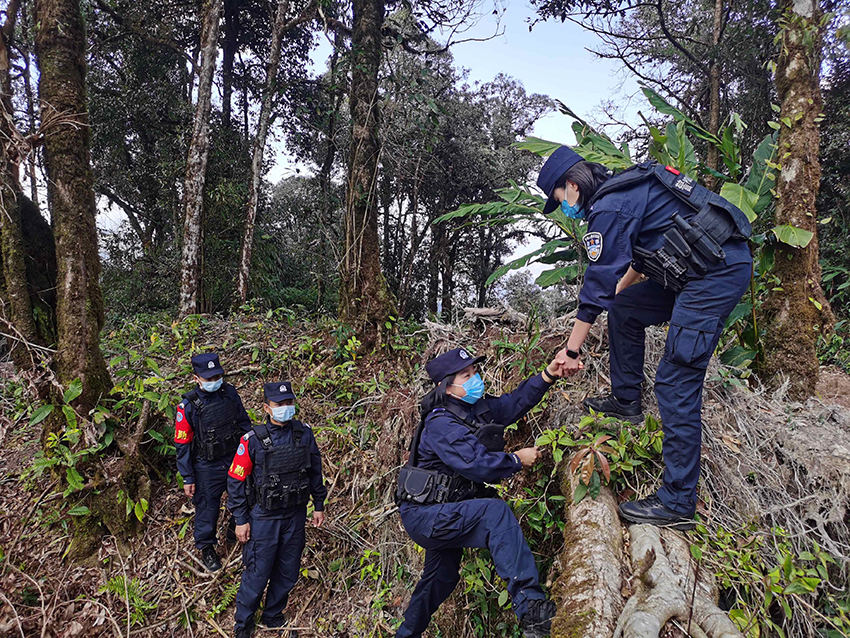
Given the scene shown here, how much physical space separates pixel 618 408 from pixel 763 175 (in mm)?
2429

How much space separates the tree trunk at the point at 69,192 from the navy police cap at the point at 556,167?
14.3ft

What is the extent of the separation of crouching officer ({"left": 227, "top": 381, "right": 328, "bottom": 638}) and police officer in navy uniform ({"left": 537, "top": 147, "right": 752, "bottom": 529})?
7.39 ft

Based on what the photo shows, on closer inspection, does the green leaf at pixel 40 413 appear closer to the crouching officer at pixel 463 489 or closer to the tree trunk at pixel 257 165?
the crouching officer at pixel 463 489

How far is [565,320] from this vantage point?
400 centimetres

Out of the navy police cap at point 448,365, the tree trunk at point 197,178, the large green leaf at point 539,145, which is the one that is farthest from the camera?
the tree trunk at point 197,178

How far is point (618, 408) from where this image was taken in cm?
290

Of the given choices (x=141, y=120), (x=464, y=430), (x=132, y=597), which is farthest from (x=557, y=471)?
(x=141, y=120)

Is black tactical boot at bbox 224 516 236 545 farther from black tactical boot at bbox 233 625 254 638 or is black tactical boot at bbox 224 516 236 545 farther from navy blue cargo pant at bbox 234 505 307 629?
black tactical boot at bbox 233 625 254 638

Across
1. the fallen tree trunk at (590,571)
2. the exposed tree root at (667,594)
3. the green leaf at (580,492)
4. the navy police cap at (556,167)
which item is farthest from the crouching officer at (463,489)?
the navy police cap at (556,167)

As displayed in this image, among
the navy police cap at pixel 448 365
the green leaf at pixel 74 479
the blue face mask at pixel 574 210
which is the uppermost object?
the blue face mask at pixel 574 210

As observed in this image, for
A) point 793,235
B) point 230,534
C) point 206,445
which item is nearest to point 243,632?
point 230,534

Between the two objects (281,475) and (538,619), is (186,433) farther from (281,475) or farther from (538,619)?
(538,619)

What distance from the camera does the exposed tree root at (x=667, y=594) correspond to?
1773 mm

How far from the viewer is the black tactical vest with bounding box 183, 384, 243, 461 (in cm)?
397
